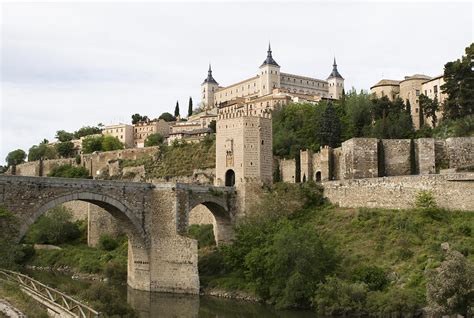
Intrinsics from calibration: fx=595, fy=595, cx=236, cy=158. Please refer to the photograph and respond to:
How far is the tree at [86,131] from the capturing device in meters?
117

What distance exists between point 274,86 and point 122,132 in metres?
30.4

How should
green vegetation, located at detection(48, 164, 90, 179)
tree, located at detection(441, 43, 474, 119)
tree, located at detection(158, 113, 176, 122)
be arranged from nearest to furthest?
tree, located at detection(441, 43, 474, 119) < green vegetation, located at detection(48, 164, 90, 179) < tree, located at detection(158, 113, 176, 122)

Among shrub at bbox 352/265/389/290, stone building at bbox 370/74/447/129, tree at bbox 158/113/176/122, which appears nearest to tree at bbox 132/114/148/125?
tree at bbox 158/113/176/122

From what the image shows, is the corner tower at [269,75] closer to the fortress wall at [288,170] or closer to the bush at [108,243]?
the fortress wall at [288,170]

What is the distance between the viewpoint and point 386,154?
1843 inches

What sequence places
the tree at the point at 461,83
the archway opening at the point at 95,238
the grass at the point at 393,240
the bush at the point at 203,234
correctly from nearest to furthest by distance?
the grass at the point at 393,240, the archway opening at the point at 95,238, the bush at the point at 203,234, the tree at the point at 461,83

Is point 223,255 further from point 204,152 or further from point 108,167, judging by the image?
point 108,167

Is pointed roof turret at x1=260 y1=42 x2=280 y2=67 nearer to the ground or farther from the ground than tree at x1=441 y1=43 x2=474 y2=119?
farther from the ground

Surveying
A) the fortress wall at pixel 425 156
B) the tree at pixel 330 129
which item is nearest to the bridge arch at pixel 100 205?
the fortress wall at pixel 425 156

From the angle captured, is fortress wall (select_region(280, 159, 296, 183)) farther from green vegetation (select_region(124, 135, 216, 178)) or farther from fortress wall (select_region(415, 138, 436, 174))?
green vegetation (select_region(124, 135, 216, 178))

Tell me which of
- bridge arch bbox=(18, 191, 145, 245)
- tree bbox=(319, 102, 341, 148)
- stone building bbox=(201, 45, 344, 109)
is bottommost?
bridge arch bbox=(18, 191, 145, 245)

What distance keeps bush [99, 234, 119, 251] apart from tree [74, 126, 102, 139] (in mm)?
71853

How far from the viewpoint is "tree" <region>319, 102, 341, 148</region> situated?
2262 inches

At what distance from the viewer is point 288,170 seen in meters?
54.3
